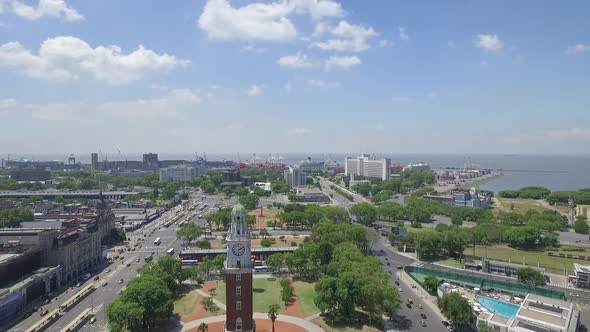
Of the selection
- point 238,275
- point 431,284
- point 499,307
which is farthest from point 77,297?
point 499,307

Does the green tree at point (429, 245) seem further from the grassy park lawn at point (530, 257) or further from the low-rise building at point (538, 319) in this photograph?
the low-rise building at point (538, 319)

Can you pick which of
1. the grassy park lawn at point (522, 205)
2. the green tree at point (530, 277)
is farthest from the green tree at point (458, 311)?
the grassy park lawn at point (522, 205)

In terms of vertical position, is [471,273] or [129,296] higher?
[129,296]

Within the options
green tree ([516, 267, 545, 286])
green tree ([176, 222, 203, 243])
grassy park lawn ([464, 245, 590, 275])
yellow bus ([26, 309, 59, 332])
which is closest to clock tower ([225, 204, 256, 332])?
yellow bus ([26, 309, 59, 332])

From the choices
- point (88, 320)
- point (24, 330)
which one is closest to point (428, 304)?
point (88, 320)

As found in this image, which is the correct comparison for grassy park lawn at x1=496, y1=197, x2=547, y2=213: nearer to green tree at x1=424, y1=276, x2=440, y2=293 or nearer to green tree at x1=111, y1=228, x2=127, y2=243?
green tree at x1=424, y1=276, x2=440, y2=293

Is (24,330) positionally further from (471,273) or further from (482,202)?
(482,202)

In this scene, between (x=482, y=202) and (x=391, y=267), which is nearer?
(x=391, y=267)
